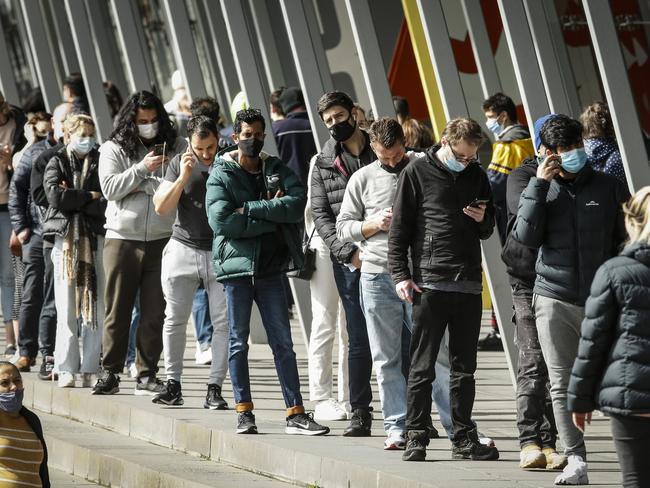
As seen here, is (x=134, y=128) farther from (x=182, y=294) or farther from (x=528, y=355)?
(x=528, y=355)

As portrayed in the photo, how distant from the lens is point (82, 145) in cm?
1144

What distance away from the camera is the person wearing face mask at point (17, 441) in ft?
26.5

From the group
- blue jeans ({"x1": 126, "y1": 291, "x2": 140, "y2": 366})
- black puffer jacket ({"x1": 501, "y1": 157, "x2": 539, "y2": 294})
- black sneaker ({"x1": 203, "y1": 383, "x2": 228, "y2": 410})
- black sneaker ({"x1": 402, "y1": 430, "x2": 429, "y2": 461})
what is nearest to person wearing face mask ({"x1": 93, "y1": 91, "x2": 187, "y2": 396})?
black sneaker ({"x1": 203, "y1": 383, "x2": 228, "y2": 410})

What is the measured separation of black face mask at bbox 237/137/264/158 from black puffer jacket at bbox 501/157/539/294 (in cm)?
166

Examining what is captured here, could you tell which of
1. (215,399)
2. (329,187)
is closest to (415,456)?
(329,187)

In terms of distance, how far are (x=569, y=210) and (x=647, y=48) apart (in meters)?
5.96

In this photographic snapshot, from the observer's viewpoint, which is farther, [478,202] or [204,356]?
[204,356]

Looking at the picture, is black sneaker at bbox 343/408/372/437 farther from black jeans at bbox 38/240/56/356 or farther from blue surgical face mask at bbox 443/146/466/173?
black jeans at bbox 38/240/56/356

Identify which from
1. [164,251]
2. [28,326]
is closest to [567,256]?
[164,251]

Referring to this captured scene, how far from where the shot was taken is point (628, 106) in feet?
31.5

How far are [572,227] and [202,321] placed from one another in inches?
218

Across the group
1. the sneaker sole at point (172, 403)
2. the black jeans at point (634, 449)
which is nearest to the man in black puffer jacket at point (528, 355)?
the black jeans at point (634, 449)

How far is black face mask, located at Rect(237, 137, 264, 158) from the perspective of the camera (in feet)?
31.1

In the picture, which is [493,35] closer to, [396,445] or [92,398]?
[92,398]
